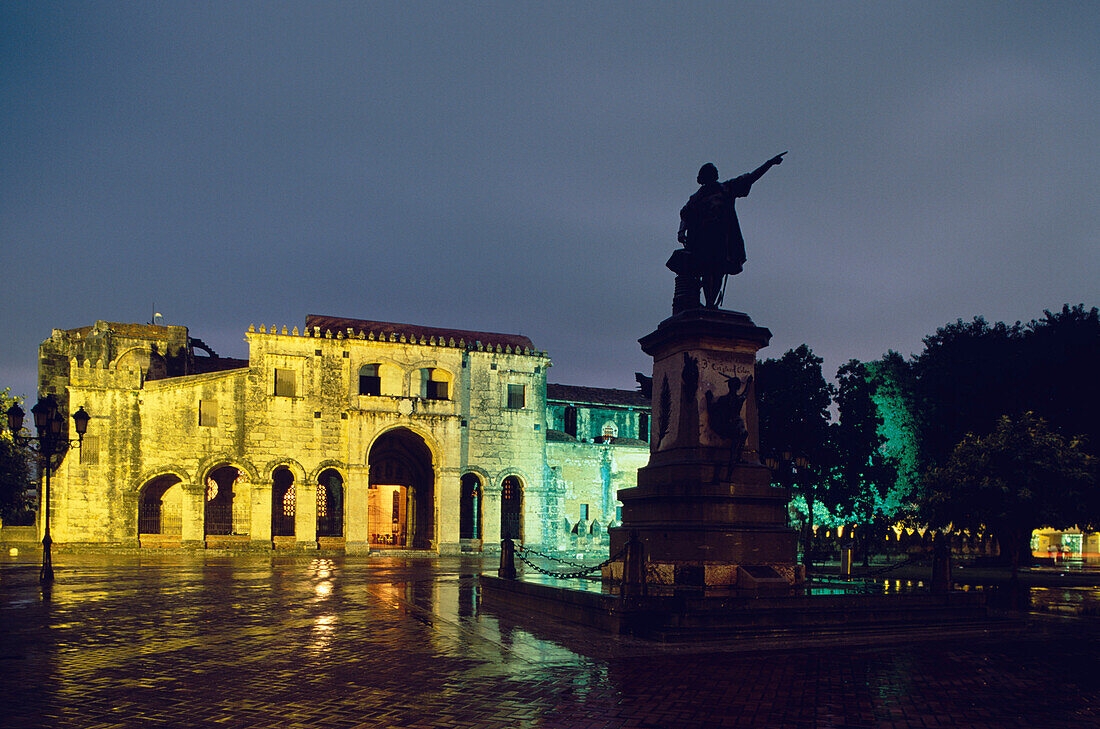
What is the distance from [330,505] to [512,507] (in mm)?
10973

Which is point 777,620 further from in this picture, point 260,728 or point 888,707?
point 260,728

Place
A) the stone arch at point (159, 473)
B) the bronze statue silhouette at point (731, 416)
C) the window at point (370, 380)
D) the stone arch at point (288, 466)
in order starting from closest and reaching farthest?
the bronze statue silhouette at point (731, 416), the stone arch at point (159, 473), the stone arch at point (288, 466), the window at point (370, 380)

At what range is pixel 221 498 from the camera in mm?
46344

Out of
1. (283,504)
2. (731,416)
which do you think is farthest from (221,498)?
(731,416)

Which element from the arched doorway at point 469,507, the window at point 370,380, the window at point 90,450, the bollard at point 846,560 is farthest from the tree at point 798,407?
the window at point 90,450

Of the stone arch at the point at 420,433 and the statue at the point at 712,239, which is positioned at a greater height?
the statue at the point at 712,239

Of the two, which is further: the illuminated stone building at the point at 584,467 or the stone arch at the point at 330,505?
the stone arch at the point at 330,505

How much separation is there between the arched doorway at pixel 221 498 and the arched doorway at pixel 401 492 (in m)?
7.70

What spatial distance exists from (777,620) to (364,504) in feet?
112

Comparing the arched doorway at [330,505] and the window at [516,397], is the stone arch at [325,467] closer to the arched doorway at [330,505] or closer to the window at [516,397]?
the arched doorway at [330,505]

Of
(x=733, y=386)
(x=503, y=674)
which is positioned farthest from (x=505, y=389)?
(x=503, y=674)

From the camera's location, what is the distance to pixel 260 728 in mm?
6102

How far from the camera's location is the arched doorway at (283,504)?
155 feet

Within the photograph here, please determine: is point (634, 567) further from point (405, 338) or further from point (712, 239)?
point (405, 338)
